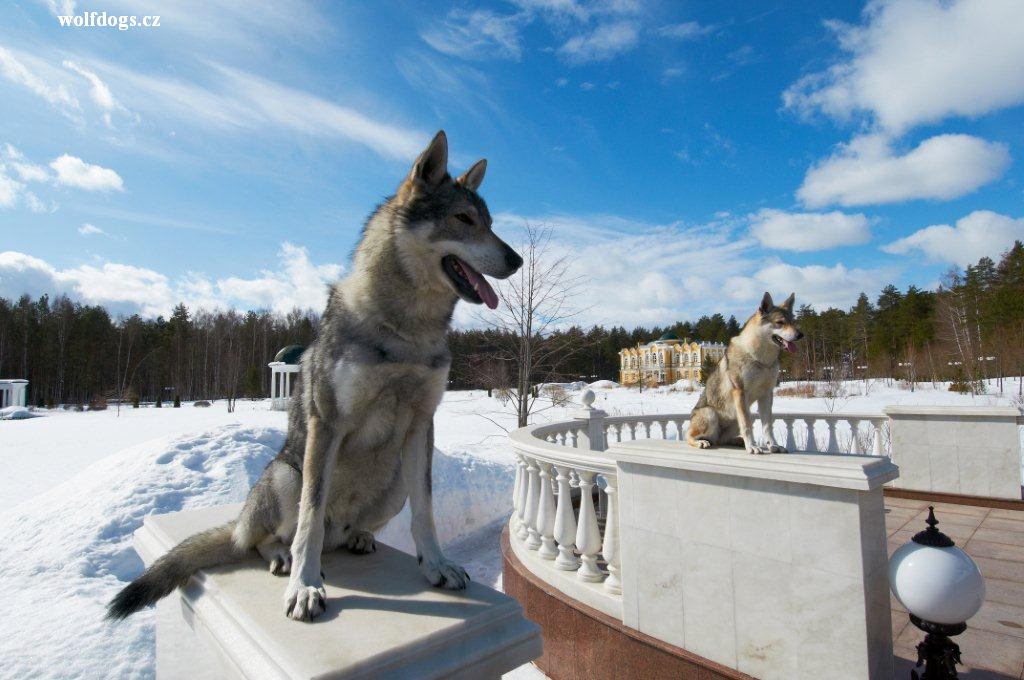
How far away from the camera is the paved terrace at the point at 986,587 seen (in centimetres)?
291

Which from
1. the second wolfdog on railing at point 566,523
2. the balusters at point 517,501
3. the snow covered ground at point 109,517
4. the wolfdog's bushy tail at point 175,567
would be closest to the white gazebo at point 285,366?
the snow covered ground at point 109,517

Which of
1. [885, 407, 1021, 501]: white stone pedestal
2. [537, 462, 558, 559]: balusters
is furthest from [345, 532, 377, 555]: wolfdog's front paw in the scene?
[885, 407, 1021, 501]: white stone pedestal

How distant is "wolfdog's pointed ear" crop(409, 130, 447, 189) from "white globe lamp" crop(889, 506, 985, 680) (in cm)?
259

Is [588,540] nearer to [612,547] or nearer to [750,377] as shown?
[612,547]

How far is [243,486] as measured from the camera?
695 centimetres

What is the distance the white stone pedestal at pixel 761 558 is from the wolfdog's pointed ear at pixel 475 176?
208 centimetres

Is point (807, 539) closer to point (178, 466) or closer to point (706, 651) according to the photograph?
point (706, 651)

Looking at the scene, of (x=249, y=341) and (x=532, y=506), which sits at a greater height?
(x=249, y=341)

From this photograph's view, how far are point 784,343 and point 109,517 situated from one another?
309 inches

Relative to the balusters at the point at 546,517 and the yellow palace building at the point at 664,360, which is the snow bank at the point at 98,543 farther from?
the yellow palace building at the point at 664,360

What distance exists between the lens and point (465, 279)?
165 cm

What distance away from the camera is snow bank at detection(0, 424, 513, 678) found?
3.97 meters

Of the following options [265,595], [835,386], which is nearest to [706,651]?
[265,595]

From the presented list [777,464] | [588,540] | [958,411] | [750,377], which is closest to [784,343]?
[750,377]
